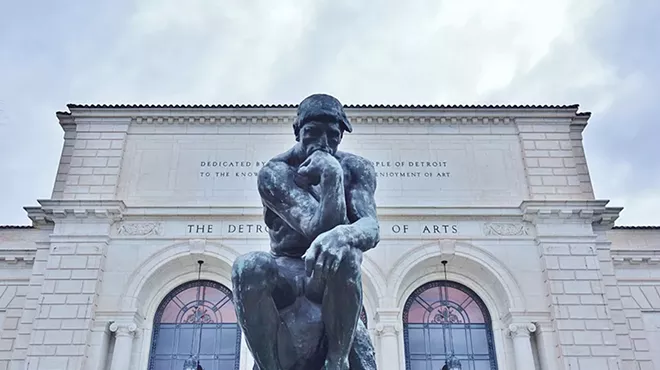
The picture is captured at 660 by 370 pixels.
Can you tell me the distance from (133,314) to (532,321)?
39.3ft

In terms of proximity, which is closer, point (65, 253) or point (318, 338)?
point (318, 338)

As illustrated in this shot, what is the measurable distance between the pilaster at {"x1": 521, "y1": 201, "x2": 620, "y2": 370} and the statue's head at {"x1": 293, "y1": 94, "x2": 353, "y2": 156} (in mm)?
15277

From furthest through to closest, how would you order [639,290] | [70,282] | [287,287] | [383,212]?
[639,290]
[383,212]
[70,282]
[287,287]

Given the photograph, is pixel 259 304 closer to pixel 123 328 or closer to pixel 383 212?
pixel 123 328

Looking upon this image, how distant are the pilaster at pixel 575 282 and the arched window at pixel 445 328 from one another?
2.16 metres

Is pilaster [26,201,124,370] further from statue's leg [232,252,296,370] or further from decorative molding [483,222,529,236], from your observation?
statue's leg [232,252,296,370]

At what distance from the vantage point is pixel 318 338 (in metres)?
3.82

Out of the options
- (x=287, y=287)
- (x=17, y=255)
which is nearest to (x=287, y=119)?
(x=17, y=255)

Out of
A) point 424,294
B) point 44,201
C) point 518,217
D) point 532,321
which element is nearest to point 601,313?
point 532,321

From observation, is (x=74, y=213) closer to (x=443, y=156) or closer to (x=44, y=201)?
(x=44, y=201)

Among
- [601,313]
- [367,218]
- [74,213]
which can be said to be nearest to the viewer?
[367,218]

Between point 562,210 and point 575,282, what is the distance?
7.74 feet

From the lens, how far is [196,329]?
1859cm

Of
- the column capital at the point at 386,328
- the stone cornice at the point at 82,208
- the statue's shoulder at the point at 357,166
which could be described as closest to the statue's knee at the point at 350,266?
the statue's shoulder at the point at 357,166
